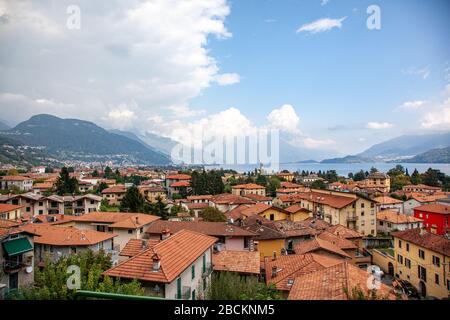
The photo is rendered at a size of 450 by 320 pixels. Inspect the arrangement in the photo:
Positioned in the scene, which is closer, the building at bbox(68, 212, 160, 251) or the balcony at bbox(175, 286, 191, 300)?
the balcony at bbox(175, 286, 191, 300)

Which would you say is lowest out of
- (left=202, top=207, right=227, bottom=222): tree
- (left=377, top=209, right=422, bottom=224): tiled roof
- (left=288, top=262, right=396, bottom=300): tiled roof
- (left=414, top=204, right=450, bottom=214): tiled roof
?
(left=377, top=209, right=422, bottom=224): tiled roof

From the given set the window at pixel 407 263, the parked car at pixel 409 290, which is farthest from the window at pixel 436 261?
the window at pixel 407 263

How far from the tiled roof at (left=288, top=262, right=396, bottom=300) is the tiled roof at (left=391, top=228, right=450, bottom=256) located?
21.7 ft

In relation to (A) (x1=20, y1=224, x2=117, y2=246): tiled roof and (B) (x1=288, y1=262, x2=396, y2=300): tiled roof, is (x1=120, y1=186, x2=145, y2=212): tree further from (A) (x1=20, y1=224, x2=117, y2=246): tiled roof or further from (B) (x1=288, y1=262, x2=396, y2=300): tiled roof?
(B) (x1=288, y1=262, x2=396, y2=300): tiled roof

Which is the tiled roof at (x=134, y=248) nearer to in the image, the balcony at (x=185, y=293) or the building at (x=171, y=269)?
the building at (x=171, y=269)

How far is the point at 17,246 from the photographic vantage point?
9898 mm

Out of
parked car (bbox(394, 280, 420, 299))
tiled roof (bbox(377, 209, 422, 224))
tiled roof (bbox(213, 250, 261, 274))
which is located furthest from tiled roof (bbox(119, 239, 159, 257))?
tiled roof (bbox(377, 209, 422, 224))

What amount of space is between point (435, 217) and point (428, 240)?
9.69 metres

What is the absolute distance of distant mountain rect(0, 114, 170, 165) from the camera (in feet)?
357

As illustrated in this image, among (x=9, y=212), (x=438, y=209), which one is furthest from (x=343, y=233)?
(x=9, y=212)

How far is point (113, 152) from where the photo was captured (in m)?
124

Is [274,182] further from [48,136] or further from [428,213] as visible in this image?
[48,136]

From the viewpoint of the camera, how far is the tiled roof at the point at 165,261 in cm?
573
